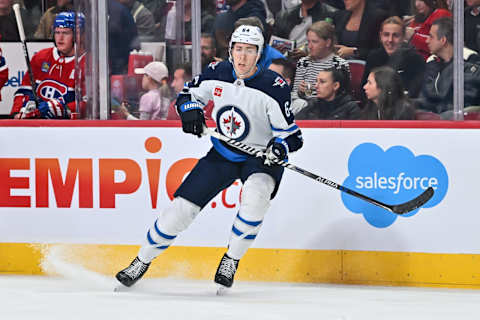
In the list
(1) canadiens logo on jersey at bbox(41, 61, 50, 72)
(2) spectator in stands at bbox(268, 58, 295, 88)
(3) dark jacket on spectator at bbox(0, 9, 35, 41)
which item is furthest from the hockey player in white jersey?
(3) dark jacket on spectator at bbox(0, 9, 35, 41)

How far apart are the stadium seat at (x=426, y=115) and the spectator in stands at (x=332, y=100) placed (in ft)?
0.92

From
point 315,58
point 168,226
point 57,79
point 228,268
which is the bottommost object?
point 228,268

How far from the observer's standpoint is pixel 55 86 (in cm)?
479

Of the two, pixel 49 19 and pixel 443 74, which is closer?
pixel 443 74

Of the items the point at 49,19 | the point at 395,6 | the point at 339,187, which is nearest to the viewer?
the point at 339,187

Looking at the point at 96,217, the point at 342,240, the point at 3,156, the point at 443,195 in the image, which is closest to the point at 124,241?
the point at 96,217

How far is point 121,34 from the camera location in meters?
4.57

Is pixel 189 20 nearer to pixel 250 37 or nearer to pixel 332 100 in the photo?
pixel 250 37

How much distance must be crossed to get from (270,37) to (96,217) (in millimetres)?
1276

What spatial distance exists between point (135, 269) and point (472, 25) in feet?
6.58

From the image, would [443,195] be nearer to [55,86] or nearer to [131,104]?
[131,104]

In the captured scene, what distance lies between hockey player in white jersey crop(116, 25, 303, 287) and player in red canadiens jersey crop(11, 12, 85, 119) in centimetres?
95

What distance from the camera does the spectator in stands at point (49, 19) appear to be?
5.62 metres

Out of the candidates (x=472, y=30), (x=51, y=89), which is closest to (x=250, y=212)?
(x=472, y=30)
